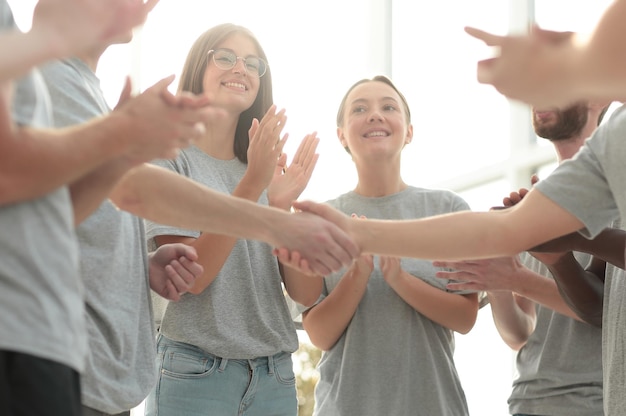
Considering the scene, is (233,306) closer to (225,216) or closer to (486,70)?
(225,216)

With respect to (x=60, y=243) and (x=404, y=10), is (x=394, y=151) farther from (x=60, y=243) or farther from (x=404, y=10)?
(x=404, y=10)

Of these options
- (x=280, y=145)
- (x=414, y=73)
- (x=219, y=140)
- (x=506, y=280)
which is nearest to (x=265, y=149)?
(x=280, y=145)

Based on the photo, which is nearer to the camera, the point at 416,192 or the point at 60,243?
the point at 60,243

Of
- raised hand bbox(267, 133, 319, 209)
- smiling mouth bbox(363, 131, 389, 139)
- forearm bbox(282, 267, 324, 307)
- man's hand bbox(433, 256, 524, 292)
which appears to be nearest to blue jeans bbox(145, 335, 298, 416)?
forearm bbox(282, 267, 324, 307)

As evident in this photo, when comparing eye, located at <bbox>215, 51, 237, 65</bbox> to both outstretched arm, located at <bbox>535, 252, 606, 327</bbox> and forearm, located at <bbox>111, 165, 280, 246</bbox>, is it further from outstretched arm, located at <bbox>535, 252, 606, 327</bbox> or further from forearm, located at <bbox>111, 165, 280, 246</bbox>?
outstretched arm, located at <bbox>535, 252, 606, 327</bbox>

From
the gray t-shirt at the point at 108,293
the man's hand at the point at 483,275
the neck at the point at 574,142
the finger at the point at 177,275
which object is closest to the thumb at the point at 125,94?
the gray t-shirt at the point at 108,293

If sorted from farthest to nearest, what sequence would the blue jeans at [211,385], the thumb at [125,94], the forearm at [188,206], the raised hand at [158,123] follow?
the blue jeans at [211,385] < the forearm at [188,206] < the thumb at [125,94] < the raised hand at [158,123]

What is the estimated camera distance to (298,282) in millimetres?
2287

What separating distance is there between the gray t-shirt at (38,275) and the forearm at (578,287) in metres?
1.36

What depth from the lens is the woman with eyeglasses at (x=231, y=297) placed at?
2.05m

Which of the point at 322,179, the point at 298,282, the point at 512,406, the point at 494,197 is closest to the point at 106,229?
the point at 298,282

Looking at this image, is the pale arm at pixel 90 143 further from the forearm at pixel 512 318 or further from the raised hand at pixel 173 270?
the forearm at pixel 512 318

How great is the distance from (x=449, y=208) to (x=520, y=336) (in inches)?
17.2

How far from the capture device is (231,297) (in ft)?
7.05
